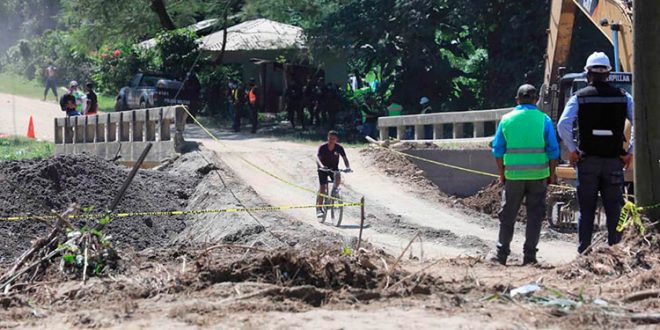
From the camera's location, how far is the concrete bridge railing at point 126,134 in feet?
72.2

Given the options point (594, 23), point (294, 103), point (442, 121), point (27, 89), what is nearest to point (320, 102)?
point (294, 103)

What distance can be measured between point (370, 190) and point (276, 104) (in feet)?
58.1

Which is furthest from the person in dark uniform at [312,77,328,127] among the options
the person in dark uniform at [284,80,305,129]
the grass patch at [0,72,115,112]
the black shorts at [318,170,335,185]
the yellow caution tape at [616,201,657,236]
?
the yellow caution tape at [616,201,657,236]

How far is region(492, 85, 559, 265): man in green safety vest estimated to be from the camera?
405 inches

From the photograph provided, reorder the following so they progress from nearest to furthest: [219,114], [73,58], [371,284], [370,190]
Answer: [371,284], [370,190], [219,114], [73,58]

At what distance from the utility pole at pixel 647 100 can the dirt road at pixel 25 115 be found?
92.8 ft

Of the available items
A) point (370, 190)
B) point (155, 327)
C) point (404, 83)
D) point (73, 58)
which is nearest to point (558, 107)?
point (370, 190)

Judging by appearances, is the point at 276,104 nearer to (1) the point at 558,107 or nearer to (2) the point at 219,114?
(2) the point at 219,114

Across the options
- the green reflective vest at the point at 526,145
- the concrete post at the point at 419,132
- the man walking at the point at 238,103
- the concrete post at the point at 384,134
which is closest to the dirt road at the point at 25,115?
the man walking at the point at 238,103

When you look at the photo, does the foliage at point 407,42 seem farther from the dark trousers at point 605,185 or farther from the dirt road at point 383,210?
the dark trousers at point 605,185

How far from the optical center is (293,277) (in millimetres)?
8242

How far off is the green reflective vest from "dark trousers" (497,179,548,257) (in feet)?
0.31

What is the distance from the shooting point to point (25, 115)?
42.5 m

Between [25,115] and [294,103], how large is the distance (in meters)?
14.8
